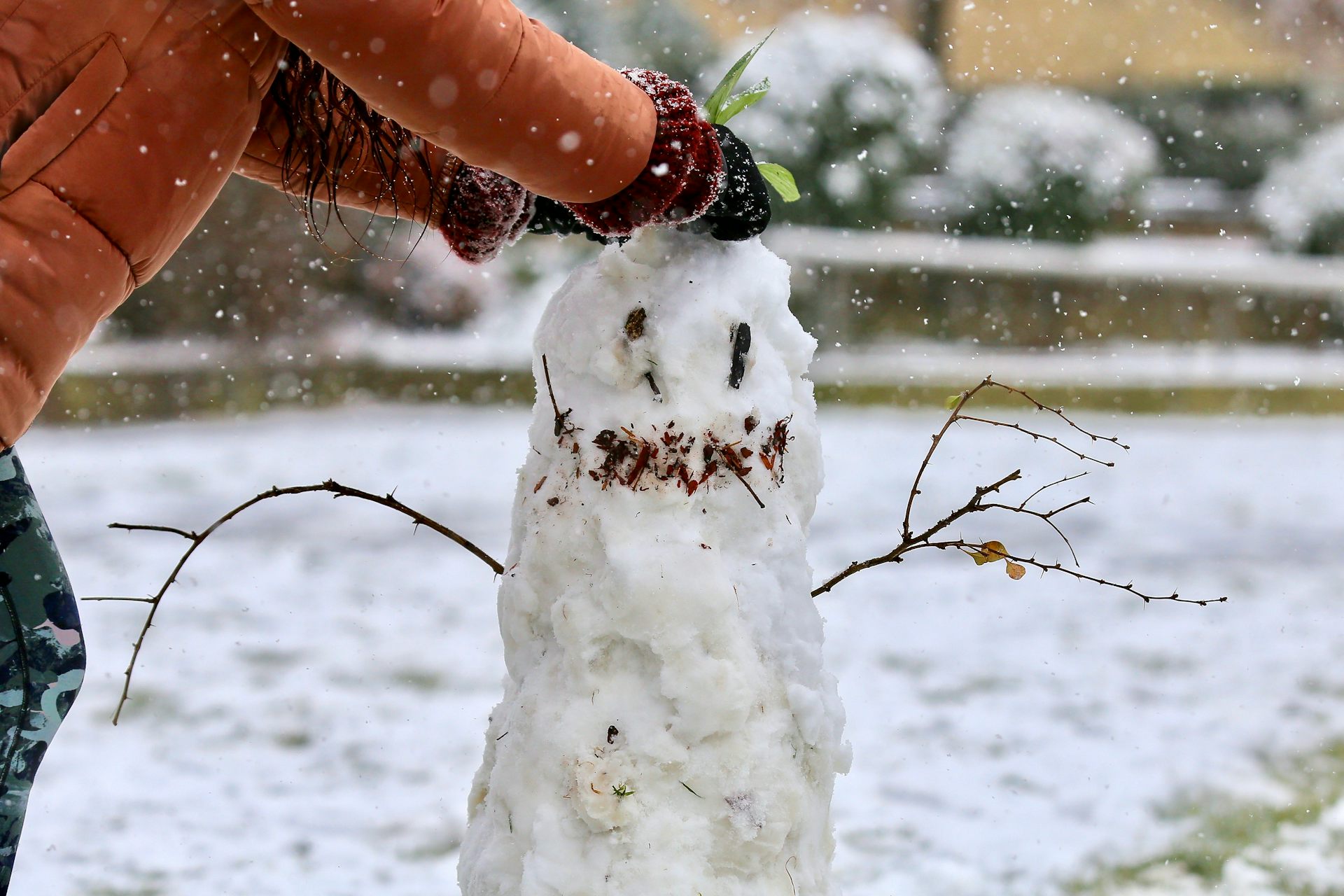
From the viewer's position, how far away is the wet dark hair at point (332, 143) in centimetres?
165

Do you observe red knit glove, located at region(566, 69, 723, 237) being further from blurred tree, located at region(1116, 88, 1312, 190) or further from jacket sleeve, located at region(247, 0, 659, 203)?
blurred tree, located at region(1116, 88, 1312, 190)

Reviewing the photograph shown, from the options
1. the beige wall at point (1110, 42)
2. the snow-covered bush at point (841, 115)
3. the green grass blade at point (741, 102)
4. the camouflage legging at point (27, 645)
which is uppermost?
the beige wall at point (1110, 42)

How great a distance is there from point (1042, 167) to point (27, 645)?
985cm

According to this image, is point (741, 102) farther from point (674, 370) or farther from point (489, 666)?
point (489, 666)

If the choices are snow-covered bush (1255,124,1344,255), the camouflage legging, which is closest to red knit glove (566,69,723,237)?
the camouflage legging

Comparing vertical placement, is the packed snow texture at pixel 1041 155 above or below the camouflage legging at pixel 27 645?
above

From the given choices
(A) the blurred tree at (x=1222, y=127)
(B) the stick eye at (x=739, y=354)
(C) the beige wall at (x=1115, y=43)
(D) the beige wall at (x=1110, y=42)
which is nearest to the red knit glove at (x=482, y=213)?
(B) the stick eye at (x=739, y=354)

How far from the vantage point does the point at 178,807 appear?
325cm

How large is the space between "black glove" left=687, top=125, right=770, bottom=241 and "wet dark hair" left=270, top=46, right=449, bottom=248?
436 mm

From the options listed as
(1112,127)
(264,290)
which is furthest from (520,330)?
(1112,127)

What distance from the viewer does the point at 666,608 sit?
1612 millimetres

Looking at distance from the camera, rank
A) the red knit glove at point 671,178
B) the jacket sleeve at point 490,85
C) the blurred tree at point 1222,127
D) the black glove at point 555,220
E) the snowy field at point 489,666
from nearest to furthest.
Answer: the jacket sleeve at point 490,85 < the red knit glove at point 671,178 < the black glove at point 555,220 < the snowy field at point 489,666 < the blurred tree at point 1222,127

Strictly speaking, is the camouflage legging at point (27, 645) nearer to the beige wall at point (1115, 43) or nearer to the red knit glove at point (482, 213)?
the red knit glove at point (482, 213)

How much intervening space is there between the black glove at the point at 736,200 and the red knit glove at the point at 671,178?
3 centimetres
